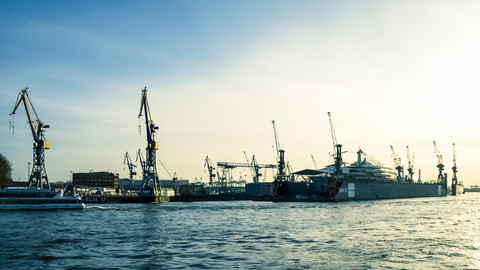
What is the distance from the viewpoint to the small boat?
89.5 metres

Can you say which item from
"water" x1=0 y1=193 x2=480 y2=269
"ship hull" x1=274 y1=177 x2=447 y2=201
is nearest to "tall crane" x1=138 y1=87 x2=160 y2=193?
"ship hull" x1=274 y1=177 x2=447 y2=201

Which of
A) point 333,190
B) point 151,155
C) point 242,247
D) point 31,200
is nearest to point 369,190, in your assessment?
point 333,190

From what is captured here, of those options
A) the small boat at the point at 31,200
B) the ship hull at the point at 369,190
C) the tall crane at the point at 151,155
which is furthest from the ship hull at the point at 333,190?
the small boat at the point at 31,200

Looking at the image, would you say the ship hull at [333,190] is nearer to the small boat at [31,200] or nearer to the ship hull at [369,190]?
the ship hull at [369,190]

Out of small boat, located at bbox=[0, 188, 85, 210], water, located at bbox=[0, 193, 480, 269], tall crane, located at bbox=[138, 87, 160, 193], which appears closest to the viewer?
water, located at bbox=[0, 193, 480, 269]

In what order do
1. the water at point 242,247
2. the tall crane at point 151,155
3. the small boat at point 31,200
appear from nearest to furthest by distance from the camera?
1. the water at point 242,247
2. the small boat at point 31,200
3. the tall crane at point 151,155

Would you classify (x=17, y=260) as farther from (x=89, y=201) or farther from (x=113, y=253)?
(x=89, y=201)

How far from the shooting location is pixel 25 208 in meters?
89.3

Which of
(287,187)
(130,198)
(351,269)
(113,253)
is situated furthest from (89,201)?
(351,269)

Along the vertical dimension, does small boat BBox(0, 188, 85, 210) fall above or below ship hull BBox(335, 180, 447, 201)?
above

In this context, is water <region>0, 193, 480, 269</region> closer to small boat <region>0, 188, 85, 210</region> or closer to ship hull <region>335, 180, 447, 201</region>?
small boat <region>0, 188, 85, 210</region>

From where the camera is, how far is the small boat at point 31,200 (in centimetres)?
8950

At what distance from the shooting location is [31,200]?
9100 cm

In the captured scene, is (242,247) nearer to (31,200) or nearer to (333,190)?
(31,200)
